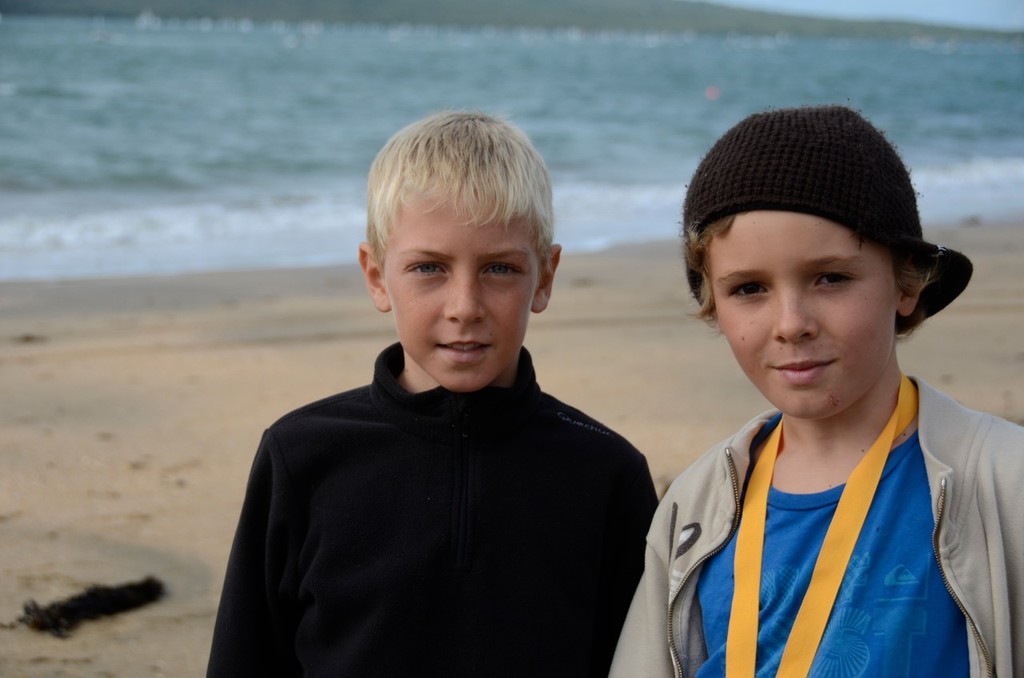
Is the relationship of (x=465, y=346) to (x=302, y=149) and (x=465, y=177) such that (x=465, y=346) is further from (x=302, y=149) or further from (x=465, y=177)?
(x=302, y=149)

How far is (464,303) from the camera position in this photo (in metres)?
2.26

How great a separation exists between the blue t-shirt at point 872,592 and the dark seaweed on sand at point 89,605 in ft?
7.20

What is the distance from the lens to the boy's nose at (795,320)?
6.25 ft

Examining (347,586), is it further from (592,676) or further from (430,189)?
(430,189)

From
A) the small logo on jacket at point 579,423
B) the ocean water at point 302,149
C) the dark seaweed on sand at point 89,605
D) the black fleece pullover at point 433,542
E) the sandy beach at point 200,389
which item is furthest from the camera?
the ocean water at point 302,149

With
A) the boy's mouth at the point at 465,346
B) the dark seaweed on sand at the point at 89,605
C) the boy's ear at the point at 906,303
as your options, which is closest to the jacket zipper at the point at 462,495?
the boy's mouth at the point at 465,346

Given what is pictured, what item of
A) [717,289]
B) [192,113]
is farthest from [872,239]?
[192,113]

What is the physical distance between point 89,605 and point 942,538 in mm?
2662

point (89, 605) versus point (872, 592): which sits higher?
point (872, 592)

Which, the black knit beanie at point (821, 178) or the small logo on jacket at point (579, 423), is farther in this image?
the small logo on jacket at point (579, 423)

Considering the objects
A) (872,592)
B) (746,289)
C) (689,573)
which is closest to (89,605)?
(689,573)

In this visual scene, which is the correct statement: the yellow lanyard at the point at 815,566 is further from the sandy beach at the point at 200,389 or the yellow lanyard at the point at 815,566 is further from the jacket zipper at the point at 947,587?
the sandy beach at the point at 200,389

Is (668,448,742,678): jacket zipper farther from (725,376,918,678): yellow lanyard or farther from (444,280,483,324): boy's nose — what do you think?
(444,280,483,324): boy's nose

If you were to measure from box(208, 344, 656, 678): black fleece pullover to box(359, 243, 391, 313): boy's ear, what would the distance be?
0.18 metres
